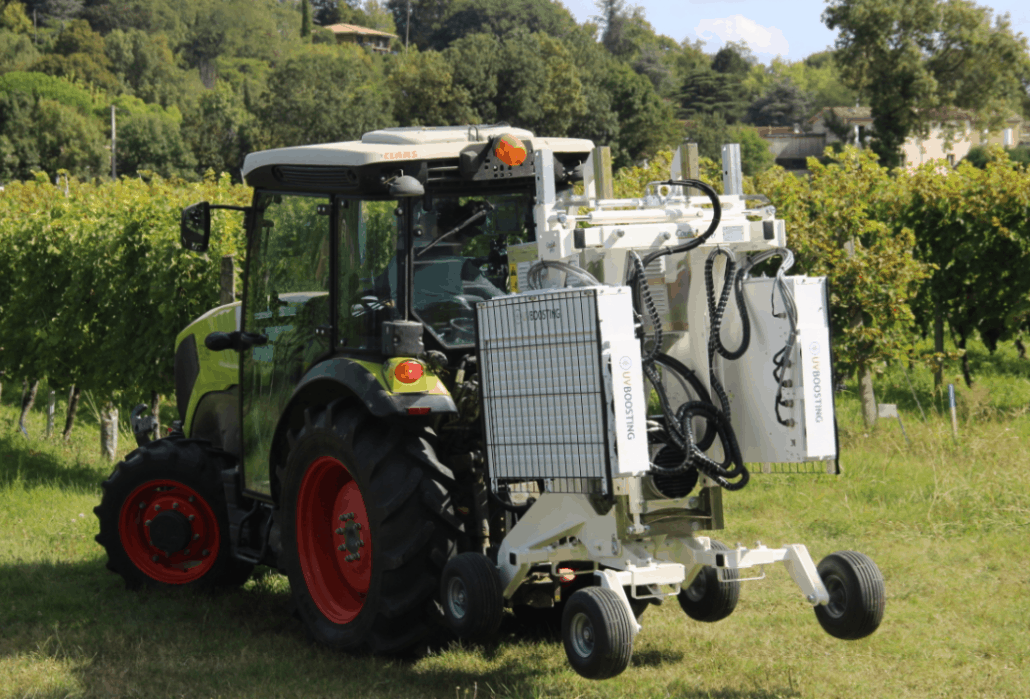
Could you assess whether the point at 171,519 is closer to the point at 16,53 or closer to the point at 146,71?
the point at 146,71

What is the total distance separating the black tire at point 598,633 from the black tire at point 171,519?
9.37ft

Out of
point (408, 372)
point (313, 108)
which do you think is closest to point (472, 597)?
point (408, 372)

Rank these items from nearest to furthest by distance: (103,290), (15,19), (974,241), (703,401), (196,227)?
(703,401) → (196,227) → (103,290) → (974,241) → (15,19)

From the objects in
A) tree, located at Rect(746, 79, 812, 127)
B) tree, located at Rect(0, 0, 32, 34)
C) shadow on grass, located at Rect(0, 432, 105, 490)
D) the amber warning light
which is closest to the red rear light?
the amber warning light

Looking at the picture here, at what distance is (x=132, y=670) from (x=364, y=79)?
91620mm

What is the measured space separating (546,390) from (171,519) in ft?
9.90

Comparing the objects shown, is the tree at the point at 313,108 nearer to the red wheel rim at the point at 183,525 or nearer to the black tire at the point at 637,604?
the red wheel rim at the point at 183,525

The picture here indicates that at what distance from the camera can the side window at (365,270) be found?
5.21 m

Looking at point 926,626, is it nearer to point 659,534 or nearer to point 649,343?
point 659,534

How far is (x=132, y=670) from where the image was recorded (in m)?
5.29

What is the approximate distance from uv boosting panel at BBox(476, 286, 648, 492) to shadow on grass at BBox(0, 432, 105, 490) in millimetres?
6402

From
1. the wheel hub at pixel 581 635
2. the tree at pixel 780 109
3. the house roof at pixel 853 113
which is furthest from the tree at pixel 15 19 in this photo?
the wheel hub at pixel 581 635

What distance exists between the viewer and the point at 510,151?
534 cm

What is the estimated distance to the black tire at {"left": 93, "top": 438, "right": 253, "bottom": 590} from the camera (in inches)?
256
